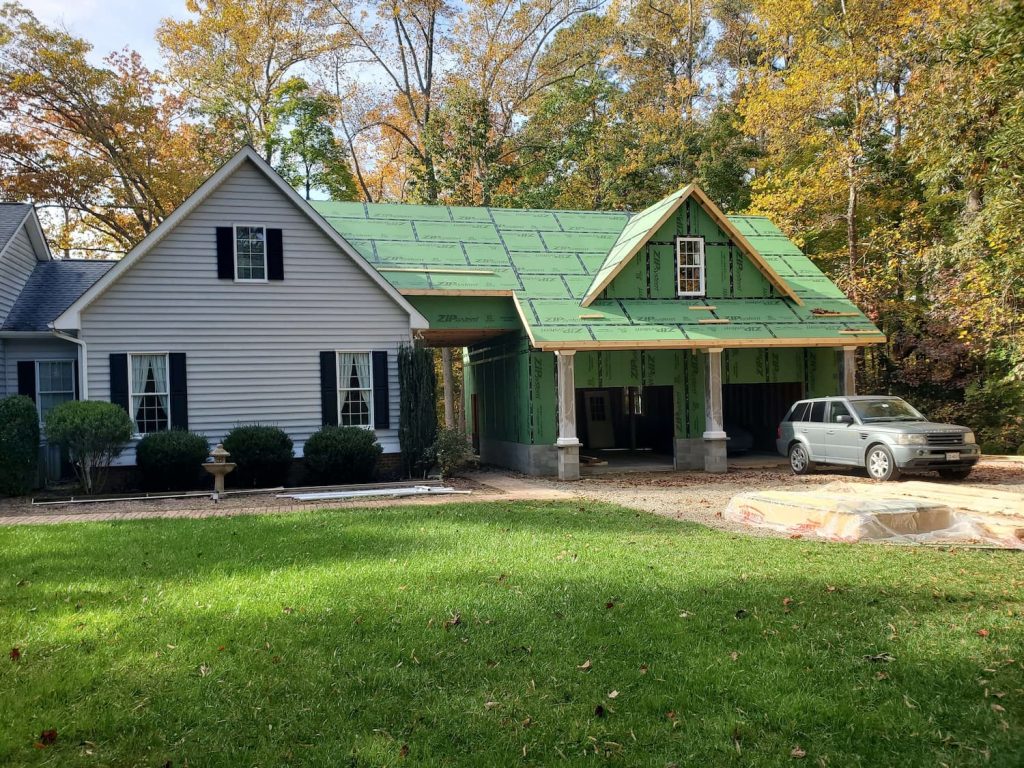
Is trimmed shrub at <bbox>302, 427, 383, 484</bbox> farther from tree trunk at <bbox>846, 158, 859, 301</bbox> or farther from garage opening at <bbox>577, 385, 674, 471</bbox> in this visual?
tree trunk at <bbox>846, 158, 859, 301</bbox>

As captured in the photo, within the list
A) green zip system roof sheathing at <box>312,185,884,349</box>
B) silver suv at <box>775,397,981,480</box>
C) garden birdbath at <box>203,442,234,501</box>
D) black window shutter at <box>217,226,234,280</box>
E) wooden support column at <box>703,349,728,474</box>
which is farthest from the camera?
wooden support column at <box>703,349,728,474</box>

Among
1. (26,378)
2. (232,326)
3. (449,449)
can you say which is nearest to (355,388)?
(449,449)

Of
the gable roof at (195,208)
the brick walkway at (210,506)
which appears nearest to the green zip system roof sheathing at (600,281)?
the gable roof at (195,208)

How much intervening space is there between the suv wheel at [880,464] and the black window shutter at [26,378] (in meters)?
18.2

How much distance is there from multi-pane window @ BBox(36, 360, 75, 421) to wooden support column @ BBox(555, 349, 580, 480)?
11149 millimetres

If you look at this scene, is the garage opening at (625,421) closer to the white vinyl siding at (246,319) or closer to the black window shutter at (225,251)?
the white vinyl siding at (246,319)

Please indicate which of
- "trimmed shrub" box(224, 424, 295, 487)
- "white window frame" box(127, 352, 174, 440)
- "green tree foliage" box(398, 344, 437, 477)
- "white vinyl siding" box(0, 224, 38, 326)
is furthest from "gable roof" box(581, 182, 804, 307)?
"white vinyl siding" box(0, 224, 38, 326)

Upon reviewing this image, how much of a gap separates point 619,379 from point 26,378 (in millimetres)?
13815

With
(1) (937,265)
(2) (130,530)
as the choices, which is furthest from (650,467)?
(2) (130,530)

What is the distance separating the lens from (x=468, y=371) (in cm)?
2545

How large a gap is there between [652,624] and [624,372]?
14155 mm

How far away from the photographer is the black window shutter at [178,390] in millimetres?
16406

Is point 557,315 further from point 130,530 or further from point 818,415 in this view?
point 130,530

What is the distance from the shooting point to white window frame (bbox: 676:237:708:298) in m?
20.0
